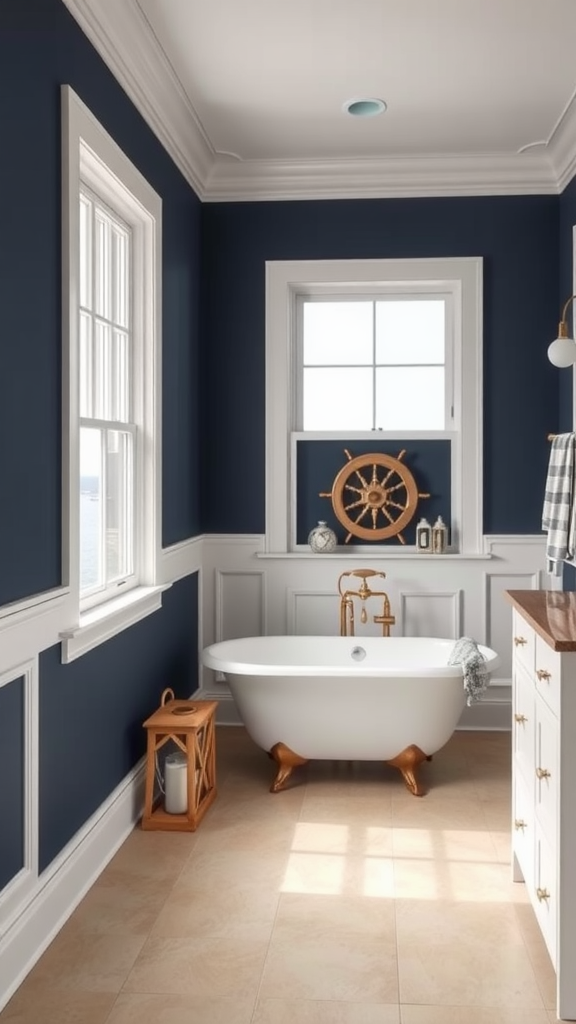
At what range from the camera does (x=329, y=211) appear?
487 cm

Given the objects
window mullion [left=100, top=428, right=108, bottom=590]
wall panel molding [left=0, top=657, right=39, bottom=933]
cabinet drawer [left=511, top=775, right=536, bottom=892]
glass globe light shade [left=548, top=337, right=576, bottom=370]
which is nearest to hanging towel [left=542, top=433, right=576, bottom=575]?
glass globe light shade [left=548, top=337, right=576, bottom=370]

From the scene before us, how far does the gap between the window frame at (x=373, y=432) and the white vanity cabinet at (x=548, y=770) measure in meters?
1.90

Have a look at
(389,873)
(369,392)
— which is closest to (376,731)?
(389,873)

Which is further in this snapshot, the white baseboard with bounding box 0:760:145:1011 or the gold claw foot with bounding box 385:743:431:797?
the gold claw foot with bounding box 385:743:431:797

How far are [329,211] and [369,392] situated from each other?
101cm

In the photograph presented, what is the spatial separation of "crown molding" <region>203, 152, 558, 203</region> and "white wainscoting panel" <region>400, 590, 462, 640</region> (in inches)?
85.3

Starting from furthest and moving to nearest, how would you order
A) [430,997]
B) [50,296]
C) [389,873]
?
[389,873] < [50,296] < [430,997]

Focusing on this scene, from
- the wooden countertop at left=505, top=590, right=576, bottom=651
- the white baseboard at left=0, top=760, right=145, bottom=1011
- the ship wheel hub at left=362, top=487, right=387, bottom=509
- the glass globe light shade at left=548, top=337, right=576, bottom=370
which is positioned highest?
the glass globe light shade at left=548, top=337, right=576, bottom=370

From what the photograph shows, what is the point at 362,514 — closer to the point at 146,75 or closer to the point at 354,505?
the point at 354,505

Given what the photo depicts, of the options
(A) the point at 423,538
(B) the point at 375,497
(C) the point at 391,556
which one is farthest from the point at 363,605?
(B) the point at 375,497

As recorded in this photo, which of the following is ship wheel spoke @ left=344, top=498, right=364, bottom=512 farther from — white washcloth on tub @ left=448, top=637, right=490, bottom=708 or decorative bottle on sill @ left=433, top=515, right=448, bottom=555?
white washcloth on tub @ left=448, top=637, right=490, bottom=708

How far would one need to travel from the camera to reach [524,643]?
2822 millimetres

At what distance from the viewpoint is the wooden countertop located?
88.3 inches

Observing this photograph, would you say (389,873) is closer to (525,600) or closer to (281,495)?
(525,600)
